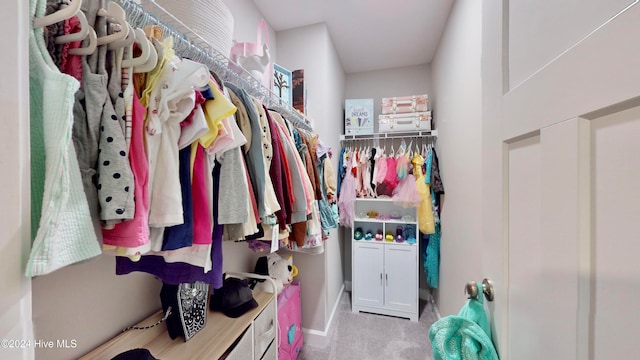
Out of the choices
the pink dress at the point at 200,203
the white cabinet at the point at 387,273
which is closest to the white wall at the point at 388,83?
the white cabinet at the point at 387,273

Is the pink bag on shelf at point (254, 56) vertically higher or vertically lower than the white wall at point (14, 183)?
higher

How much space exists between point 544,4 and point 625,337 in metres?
0.57

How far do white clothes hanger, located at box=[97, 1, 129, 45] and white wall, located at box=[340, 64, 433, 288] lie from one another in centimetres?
230

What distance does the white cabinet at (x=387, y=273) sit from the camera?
2.21m

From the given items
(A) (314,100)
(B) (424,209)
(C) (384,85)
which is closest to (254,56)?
(A) (314,100)

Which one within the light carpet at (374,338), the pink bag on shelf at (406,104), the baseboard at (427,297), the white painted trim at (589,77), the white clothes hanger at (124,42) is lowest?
the light carpet at (374,338)

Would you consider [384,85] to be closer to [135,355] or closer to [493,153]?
[493,153]

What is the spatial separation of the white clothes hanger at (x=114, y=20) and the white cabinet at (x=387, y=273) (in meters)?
2.21

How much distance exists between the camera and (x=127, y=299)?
88cm

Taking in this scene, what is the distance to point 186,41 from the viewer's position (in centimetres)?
76

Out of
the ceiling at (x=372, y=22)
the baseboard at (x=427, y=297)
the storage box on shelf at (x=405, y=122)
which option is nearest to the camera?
the ceiling at (x=372, y=22)

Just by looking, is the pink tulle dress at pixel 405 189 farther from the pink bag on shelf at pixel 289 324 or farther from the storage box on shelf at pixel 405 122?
the pink bag on shelf at pixel 289 324

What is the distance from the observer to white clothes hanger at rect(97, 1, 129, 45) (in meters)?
0.48

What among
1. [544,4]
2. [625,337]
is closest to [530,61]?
[544,4]
